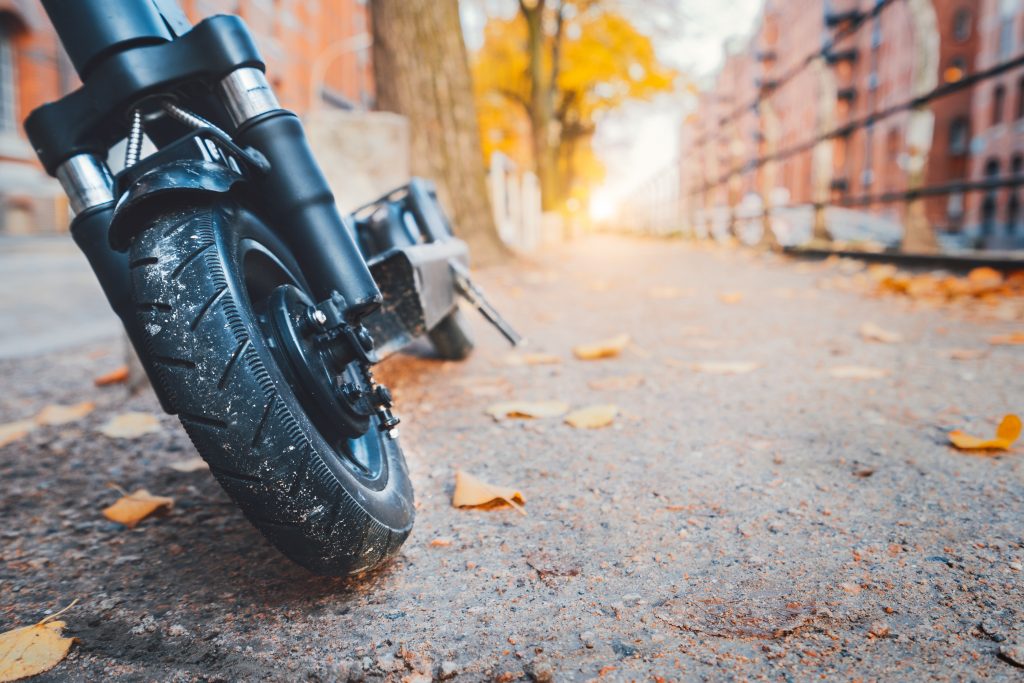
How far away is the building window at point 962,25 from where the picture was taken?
26.3m

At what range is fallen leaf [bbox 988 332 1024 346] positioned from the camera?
2.62 m

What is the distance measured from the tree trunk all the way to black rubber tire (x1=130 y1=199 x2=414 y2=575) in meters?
4.02

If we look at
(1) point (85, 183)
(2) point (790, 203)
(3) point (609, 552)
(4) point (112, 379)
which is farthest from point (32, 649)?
(2) point (790, 203)

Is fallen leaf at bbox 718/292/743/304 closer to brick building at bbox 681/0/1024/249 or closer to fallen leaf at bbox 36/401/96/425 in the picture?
fallen leaf at bbox 36/401/96/425

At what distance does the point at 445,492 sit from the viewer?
4.89 ft

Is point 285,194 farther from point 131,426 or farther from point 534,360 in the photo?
point 534,360

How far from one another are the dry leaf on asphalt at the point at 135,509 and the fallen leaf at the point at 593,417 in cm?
98

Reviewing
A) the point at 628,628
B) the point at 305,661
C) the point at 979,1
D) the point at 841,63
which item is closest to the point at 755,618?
the point at 628,628

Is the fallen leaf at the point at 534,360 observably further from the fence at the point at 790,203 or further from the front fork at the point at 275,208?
the fence at the point at 790,203

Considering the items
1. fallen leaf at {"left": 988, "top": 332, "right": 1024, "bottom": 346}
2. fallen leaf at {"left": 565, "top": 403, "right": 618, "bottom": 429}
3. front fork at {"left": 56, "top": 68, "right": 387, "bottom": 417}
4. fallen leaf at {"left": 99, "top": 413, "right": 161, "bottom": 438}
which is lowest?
fallen leaf at {"left": 988, "top": 332, "right": 1024, "bottom": 346}

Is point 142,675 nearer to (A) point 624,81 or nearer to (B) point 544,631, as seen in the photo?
(B) point 544,631

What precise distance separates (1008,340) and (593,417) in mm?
1792

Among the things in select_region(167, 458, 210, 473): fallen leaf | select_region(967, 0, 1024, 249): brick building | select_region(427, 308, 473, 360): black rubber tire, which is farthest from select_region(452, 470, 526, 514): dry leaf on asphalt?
select_region(967, 0, 1024, 249): brick building

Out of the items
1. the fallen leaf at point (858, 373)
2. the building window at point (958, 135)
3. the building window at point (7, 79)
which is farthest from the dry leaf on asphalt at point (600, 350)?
the building window at point (958, 135)
